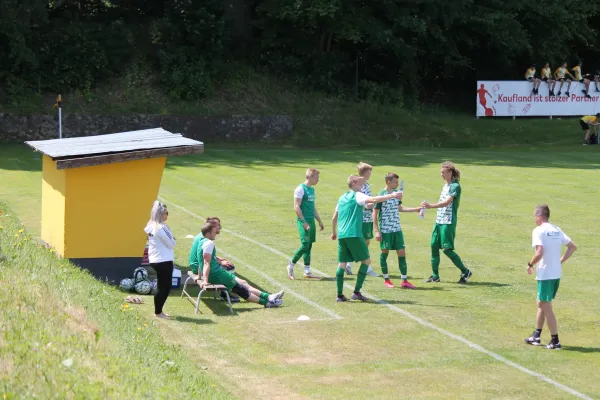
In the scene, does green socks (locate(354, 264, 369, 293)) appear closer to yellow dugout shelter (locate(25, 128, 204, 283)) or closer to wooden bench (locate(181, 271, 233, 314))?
wooden bench (locate(181, 271, 233, 314))

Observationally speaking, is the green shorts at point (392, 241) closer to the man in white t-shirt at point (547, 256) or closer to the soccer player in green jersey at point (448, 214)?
the soccer player in green jersey at point (448, 214)

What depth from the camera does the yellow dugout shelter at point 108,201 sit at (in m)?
15.5

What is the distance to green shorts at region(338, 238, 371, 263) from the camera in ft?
47.4

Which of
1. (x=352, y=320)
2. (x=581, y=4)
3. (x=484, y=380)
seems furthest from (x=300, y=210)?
(x=581, y=4)

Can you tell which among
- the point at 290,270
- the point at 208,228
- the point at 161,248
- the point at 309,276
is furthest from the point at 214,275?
the point at 309,276

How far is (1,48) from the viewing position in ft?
144

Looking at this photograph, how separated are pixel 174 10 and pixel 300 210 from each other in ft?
111

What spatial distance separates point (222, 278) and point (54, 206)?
3.89 meters

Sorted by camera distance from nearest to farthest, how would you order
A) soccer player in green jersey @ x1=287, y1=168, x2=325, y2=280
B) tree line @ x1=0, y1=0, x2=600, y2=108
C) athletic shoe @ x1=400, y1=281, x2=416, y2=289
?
athletic shoe @ x1=400, y1=281, x2=416, y2=289
soccer player in green jersey @ x1=287, y1=168, x2=325, y2=280
tree line @ x1=0, y1=0, x2=600, y2=108

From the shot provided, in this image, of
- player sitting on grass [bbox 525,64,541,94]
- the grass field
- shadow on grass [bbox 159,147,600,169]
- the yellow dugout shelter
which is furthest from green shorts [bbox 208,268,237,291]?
player sitting on grass [bbox 525,64,541,94]

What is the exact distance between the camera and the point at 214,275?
1427 centimetres

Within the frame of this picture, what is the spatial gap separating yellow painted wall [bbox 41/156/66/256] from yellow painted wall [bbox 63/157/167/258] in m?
0.19

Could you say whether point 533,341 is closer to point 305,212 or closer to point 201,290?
point 201,290

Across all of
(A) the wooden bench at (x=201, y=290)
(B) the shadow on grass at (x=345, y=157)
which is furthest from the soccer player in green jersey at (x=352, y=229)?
(B) the shadow on grass at (x=345, y=157)
